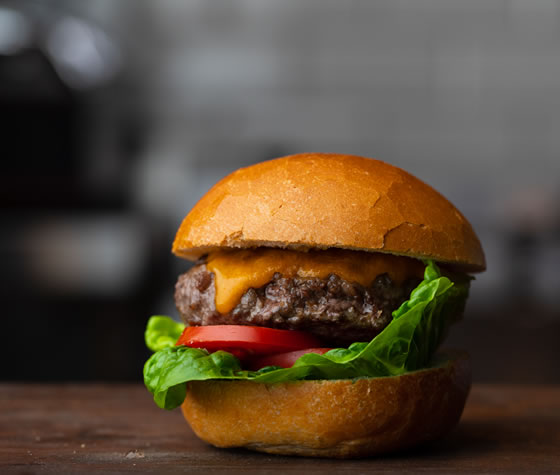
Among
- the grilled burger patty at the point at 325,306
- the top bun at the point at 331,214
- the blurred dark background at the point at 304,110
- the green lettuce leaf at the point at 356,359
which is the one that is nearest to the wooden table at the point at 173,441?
the green lettuce leaf at the point at 356,359

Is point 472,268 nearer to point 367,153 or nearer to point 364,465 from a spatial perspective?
point 364,465

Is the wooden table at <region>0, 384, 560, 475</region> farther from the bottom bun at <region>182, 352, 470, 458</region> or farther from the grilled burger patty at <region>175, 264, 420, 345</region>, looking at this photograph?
the grilled burger patty at <region>175, 264, 420, 345</region>

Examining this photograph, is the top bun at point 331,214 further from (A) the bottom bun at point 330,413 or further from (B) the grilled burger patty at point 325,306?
(A) the bottom bun at point 330,413

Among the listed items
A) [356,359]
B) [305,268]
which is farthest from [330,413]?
[305,268]

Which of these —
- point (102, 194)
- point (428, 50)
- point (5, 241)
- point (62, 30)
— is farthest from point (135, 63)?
point (428, 50)

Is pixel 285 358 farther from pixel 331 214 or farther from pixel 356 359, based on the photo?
pixel 331 214

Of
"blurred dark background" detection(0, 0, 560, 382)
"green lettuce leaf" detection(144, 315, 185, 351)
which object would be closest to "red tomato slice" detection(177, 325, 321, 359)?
"green lettuce leaf" detection(144, 315, 185, 351)
